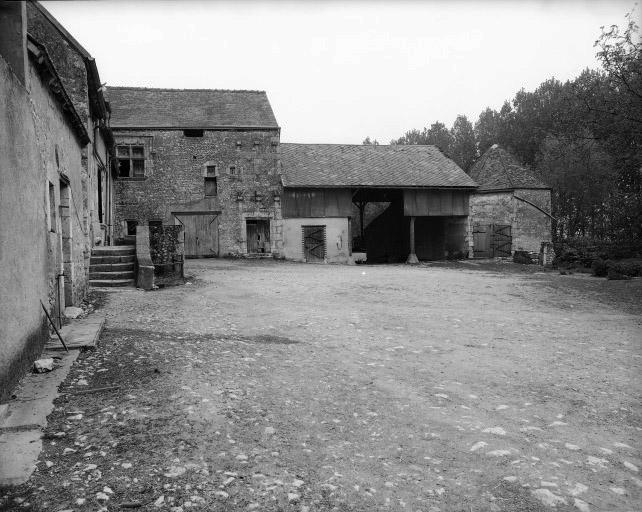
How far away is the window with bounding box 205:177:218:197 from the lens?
80.1 feet

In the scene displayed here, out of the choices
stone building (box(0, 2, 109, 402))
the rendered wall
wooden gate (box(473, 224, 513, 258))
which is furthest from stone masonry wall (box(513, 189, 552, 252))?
stone building (box(0, 2, 109, 402))

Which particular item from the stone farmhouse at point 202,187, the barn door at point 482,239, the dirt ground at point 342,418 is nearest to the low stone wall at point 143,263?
the stone farmhouse at point 202,187

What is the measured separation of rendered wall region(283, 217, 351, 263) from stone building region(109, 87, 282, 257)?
1.79ft

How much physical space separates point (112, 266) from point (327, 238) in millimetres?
14073

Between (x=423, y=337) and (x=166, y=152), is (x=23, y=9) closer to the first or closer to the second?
(x=423, y=337)

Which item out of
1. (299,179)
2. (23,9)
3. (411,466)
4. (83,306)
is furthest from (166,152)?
(411,466)

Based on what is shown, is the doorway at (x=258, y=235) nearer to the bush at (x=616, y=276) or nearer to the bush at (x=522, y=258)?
the bush at (x=522, y=258)

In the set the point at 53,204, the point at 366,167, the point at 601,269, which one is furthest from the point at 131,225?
the point at 601,269

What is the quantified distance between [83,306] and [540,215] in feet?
87.8

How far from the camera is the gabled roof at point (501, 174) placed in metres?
29.7

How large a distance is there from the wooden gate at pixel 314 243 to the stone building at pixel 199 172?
141cm

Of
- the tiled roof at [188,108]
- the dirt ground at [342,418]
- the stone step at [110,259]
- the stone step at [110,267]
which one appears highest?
the tiled roof at [188,108]

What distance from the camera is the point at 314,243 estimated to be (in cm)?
2570

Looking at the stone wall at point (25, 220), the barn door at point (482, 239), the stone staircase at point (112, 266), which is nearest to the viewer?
the stone wall at point (25, 220)
